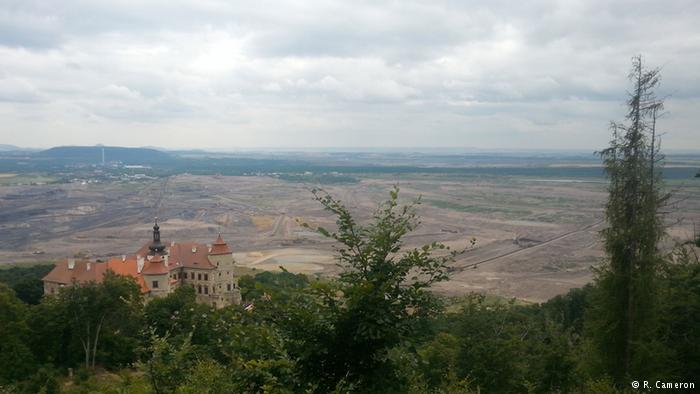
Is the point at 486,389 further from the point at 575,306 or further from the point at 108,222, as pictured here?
the point at 108,222

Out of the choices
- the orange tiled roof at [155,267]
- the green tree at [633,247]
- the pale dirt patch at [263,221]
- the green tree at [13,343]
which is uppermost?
the green tree at [633,247]

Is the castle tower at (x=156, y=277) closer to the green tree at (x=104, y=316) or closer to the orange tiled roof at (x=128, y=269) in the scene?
the orange tiled roof at (x=128, y=269)

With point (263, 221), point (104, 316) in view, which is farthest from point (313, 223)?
point (104, 316)

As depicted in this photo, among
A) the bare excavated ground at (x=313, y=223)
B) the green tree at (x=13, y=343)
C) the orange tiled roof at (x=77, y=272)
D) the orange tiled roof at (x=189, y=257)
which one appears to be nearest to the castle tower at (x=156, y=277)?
the orange tiled roof at (x=77, y=272)

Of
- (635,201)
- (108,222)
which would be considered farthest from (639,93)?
(108,222)

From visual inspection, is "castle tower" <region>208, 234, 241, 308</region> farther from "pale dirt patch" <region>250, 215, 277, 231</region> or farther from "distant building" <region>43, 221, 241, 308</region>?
"pale dirt patch" <region>250, 215, 277, 231</region>
